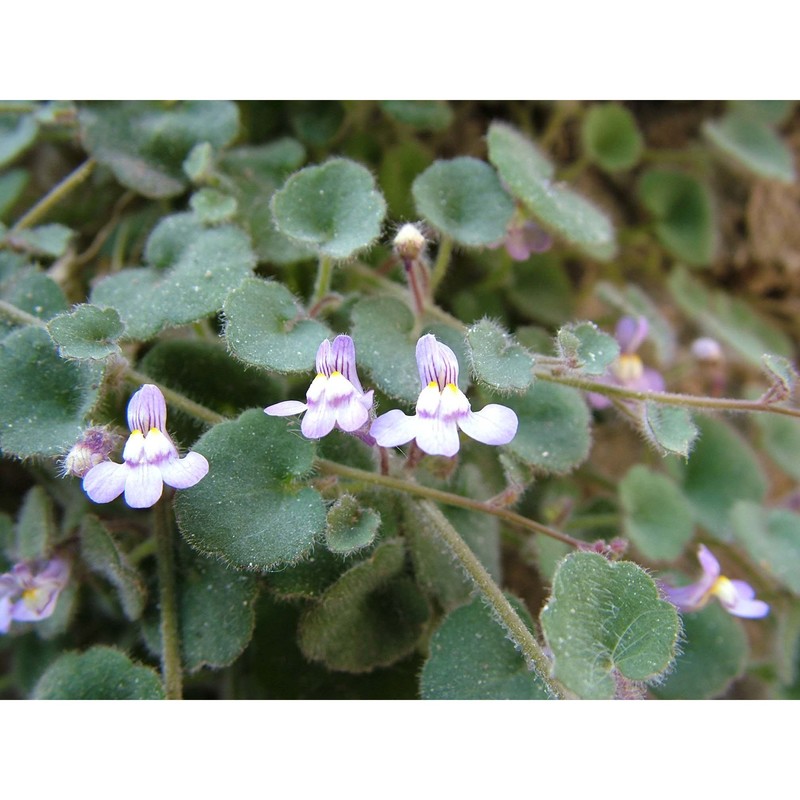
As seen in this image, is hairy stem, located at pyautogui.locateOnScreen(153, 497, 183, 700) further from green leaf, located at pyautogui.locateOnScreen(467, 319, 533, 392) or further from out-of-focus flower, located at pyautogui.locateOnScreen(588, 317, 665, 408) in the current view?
out-of-focus flower, located at pyautogui.locateOnScreen(588, 317, 665, 408)

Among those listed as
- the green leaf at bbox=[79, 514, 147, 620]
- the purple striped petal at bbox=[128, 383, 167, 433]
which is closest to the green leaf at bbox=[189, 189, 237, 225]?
the purple striped petal at bbox=[128, 383, 167, 433]

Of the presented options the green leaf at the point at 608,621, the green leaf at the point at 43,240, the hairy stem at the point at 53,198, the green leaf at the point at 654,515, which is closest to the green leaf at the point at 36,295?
the green leaf at the point at 43,240

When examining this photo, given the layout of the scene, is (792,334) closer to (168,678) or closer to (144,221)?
(144,221)

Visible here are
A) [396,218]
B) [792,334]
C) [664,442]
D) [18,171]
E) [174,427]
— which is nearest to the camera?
[664,442]

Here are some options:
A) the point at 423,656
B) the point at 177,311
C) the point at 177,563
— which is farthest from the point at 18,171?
the point at 423,656

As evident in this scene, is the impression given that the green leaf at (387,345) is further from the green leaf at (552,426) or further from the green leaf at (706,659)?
the green leaf at (706,659)

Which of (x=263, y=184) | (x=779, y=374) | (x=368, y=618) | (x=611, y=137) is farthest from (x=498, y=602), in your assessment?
(x=611, y=137)

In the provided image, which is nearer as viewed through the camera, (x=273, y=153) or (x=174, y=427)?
(x=174, y=427)
